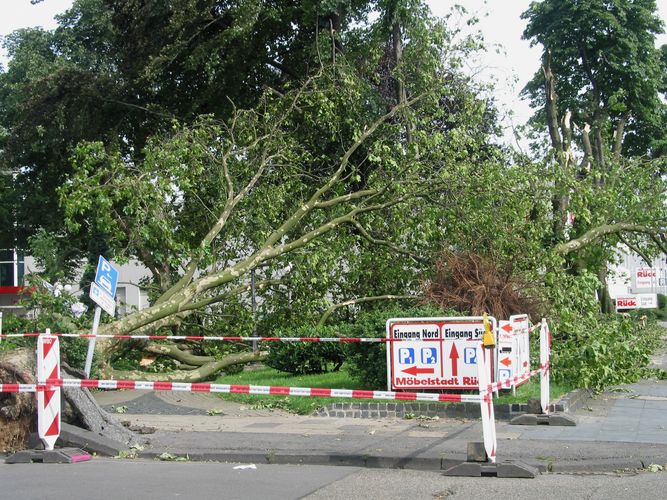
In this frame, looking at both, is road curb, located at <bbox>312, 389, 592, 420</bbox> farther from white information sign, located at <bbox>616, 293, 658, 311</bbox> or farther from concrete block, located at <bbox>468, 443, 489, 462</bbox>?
white information sign, located at <bbox>616, 293, 658, 311</bbox>

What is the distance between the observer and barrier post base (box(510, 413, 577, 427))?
996 centimetres

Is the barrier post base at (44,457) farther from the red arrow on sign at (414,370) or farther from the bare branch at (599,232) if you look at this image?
the bare branch at (599,232)

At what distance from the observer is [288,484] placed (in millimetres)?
7273

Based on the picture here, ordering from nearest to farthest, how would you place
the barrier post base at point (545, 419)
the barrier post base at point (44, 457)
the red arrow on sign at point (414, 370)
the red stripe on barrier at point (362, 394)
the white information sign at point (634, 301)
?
1. the red stripe on barrier at point (362, 394)
2. the barrier post base at point (44, 457)
3. the barrier post base at point (545, 419)
4. the red arrow on sign at point (414, 370)
5. the white information sign at point (634, 301)

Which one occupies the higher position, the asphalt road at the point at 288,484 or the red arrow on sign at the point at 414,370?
the red arrow on sign at the point at 414,370

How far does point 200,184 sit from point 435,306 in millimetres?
6453

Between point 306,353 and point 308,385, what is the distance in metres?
1.83

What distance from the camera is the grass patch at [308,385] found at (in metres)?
11.5

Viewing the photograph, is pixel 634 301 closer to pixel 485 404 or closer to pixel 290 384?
pixel 290 384

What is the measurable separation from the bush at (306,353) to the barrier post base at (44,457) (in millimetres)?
6451

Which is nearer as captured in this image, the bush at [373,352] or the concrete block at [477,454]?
the concrete block at [477,454]

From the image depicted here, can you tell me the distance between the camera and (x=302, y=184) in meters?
17.6

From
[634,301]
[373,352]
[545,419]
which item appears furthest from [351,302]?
[634,301]

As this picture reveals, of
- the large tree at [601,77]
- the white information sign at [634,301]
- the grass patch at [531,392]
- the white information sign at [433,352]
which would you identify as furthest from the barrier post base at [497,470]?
the white information sign at [634,301]
